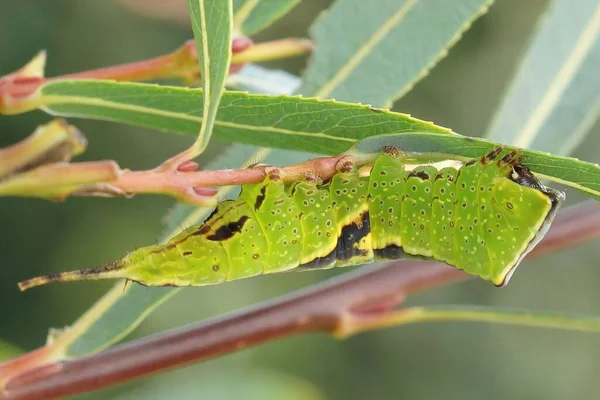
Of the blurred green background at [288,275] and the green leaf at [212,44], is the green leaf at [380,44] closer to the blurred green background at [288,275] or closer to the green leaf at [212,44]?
the green leaf at [212,44]

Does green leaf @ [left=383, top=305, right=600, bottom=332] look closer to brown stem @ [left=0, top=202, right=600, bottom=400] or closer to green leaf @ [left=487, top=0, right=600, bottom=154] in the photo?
brown stem @ [left=0, top=202, right=600, bottom=400]

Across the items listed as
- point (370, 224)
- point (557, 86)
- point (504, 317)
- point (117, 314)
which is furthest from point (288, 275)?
point (370, 224)

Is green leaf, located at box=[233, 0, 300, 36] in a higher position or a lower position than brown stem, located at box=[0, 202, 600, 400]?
higher

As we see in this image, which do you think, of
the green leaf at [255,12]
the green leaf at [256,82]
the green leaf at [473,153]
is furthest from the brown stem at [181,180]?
the green leaf at [256,82]

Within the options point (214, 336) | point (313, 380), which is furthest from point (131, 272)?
point (313, 380)

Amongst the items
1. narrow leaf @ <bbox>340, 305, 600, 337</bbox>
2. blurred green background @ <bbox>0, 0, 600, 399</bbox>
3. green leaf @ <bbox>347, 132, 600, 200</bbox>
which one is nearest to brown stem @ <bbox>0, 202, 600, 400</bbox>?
narrow leaf @ <bbox>340, 305, 600, 337</bbox>

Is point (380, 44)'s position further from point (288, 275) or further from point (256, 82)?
point (288, 275)

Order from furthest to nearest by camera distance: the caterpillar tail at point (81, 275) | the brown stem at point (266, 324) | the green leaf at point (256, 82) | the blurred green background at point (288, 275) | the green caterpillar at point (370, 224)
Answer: the blurred green background at point (288, 275), the green leaf at point (256, 82), the brown stem at point (266, 324), the green caterpillar at point (370, 224), the caterpillar tail at point (81, 275)
